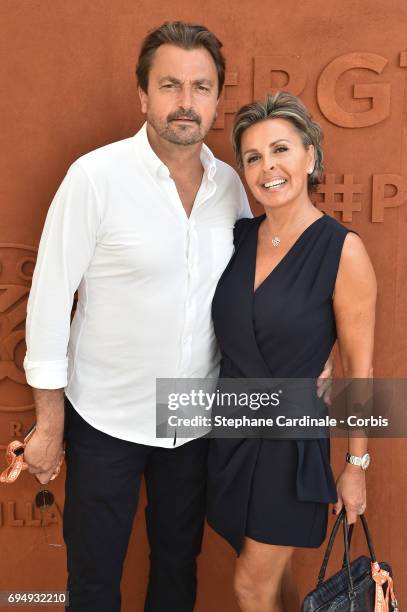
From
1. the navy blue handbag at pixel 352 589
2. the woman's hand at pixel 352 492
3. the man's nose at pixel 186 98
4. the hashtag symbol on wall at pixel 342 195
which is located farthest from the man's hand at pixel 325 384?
the man's nose at pixel 186 98

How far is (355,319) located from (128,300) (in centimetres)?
68

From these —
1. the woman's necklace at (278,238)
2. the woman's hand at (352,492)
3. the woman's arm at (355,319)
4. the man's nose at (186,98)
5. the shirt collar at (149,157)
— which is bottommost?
the woman's hand at (352,492)

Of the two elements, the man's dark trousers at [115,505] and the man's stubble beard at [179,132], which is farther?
the man's dark trousers at [115,505]

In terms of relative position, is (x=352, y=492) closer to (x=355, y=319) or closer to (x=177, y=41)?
(x=355, y=319)

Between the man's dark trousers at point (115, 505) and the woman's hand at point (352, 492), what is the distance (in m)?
0.47

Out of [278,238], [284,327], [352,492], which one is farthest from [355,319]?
[352,492]

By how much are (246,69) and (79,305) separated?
3.35 feet

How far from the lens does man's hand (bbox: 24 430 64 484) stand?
1.99 m

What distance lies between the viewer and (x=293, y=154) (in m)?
1.89

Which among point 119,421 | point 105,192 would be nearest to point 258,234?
point 105,192

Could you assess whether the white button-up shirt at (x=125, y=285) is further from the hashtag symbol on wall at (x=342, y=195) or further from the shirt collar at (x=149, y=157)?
the hashtag symbol on wall at (x=342, y=195)

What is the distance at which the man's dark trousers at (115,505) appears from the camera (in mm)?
2031

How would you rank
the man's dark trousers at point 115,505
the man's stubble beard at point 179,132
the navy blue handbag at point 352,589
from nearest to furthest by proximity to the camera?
the navy blue handbag at point 352,589
the man's stubble beard at point 179,132
the man's dark trousers at point 115,505

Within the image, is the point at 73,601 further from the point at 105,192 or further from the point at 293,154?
the point at 293,154
